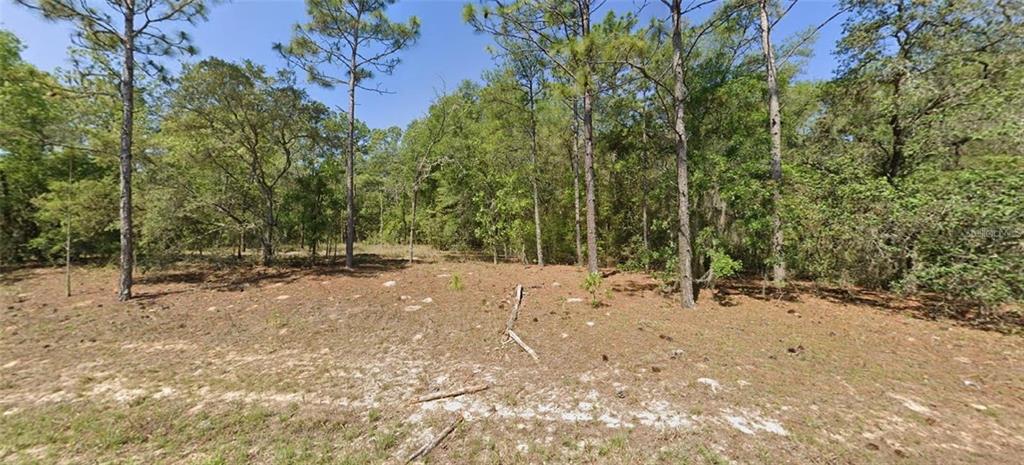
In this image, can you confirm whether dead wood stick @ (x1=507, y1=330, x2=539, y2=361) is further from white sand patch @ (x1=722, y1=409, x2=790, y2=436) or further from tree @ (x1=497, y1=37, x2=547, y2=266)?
tree @ (x1=497, y1=37, x2=547, y2=266)

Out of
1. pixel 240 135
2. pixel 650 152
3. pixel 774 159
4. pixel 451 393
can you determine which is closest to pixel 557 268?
pixel 650 152

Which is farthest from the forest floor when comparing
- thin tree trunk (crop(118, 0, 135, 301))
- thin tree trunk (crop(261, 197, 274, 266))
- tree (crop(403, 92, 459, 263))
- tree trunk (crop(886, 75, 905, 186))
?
tree (crop(403, 92, 459, 263))

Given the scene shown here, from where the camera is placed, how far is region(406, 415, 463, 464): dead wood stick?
8.40ft

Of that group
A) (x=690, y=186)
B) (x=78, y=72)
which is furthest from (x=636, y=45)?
(x=78, y=72)

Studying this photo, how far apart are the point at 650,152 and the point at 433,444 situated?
9.87 m

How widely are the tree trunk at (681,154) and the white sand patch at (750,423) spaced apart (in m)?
3.74

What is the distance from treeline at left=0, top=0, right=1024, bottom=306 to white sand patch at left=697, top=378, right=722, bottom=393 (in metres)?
3.17

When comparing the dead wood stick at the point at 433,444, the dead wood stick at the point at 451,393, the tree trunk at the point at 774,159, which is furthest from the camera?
the tree trunk at the point at 774,159

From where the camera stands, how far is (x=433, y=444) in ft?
8.80

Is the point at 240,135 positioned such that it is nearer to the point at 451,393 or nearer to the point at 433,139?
the point at 433,139

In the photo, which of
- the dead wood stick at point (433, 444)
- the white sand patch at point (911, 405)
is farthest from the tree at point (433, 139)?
the white sand patch at point (911, 405)

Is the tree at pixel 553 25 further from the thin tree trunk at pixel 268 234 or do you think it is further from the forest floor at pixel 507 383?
the thin tree trunk at pixel 268 234

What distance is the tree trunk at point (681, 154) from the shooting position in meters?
6.12

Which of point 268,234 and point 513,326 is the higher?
point 268,234
